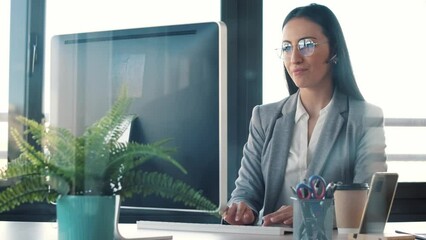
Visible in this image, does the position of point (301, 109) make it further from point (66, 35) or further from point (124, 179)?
point (124, 179)

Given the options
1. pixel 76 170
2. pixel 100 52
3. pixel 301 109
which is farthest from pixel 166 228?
pixel 301 109

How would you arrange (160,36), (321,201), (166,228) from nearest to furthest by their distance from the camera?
(321,201), (160,36), (166,228)

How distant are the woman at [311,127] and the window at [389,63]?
499mm

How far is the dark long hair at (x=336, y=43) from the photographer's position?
8.25 feet

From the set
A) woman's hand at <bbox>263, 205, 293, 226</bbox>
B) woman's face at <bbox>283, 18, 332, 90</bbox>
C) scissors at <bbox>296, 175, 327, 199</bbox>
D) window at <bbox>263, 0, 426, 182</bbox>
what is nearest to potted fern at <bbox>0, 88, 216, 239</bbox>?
scissors at <bbox>296, 175, 327, 199</bbox>

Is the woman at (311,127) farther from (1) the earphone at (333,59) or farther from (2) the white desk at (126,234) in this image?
(2) the white desk at (126,234)

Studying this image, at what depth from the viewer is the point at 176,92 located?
147 centimetres

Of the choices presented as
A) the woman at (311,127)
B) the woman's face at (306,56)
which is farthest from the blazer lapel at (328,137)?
the woman's face at (306,56)

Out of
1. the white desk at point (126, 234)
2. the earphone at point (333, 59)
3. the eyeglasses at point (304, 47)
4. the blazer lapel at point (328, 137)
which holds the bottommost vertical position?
the white desk at point (126, 234)

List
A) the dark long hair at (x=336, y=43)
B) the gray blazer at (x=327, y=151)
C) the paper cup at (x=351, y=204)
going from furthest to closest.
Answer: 1. the dark long hair at (x=336, y=43)
2. the gray blazer at (x=327, y=151)
3. the paper cup at (x=351, y=204)

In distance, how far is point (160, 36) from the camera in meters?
1.50

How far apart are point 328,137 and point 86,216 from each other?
134cm

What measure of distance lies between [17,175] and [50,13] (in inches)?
83.3

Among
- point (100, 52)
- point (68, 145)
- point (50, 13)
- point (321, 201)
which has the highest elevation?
point (50, 13)
